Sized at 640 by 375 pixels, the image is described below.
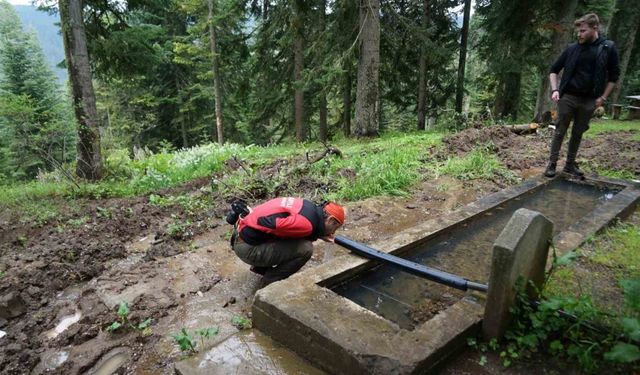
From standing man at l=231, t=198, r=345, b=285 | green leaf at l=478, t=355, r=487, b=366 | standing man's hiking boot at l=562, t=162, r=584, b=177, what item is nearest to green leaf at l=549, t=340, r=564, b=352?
green leaf at l=478, t=355, r=487, b=366

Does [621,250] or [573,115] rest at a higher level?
[573,115]

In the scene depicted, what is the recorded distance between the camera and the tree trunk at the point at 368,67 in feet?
33.5

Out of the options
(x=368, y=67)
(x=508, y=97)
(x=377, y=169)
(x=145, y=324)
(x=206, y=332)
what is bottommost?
(x=145, y=324)

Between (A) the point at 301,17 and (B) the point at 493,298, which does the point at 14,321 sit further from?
(A) the point at 301,17

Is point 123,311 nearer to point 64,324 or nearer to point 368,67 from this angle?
point 64,324

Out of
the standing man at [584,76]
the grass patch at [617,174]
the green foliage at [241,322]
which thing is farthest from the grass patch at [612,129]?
the green foliage at [241,322]

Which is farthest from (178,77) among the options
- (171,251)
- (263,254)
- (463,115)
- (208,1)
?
Result: (263,254)

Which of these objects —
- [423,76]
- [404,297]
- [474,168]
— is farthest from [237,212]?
[423,76]

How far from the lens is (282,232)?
346cm

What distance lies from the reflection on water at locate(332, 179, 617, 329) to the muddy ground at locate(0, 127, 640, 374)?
0.74 m

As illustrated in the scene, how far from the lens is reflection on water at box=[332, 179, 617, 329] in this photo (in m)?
3.25

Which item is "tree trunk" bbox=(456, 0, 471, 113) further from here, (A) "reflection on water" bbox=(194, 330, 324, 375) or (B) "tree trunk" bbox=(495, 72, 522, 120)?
(A) "reflection on water" bbox=(194, 330, 324, 375)

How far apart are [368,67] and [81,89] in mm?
7063

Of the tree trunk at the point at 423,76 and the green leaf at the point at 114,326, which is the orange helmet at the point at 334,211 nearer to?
the green leaf at the point at 114,326
